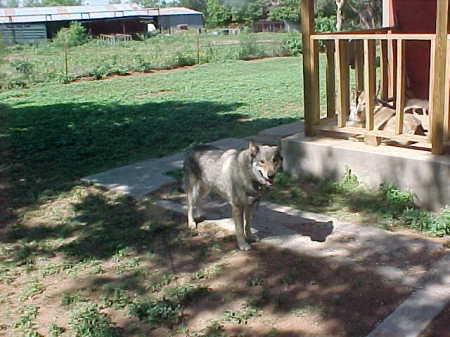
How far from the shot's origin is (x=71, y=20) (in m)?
48.5

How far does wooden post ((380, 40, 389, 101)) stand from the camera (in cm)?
724

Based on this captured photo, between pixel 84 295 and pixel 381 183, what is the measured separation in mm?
3335

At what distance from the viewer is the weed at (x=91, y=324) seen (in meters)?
3.67

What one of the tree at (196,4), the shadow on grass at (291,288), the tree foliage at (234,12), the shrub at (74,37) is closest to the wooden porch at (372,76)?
the shadow on grass at (291,288)

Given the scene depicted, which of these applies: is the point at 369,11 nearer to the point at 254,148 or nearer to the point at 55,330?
the point at 254,148

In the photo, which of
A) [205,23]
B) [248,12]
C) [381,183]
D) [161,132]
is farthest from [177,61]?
[205,23]

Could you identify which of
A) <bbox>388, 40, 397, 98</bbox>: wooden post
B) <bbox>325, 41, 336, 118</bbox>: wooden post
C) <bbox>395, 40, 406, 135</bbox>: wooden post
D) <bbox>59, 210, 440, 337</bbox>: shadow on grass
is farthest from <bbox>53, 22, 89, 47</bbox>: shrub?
<bbox>59, 210, 440, 337</bbox>: shadow on grass

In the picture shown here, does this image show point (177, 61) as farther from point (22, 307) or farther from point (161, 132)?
point (22, 307)

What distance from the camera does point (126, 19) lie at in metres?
51.8

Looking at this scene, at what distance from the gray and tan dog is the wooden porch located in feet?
6.31

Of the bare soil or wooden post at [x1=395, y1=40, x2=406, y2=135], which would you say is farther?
wooden post at [x1=395, y1=40, x2=406, y2=135]

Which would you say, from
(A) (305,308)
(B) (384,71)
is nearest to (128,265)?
(A) (305,308)

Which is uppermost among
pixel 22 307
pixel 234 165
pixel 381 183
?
pixel 234 165

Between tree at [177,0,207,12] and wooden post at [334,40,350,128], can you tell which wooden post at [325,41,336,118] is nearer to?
wooden post at [334,40,350,128]
